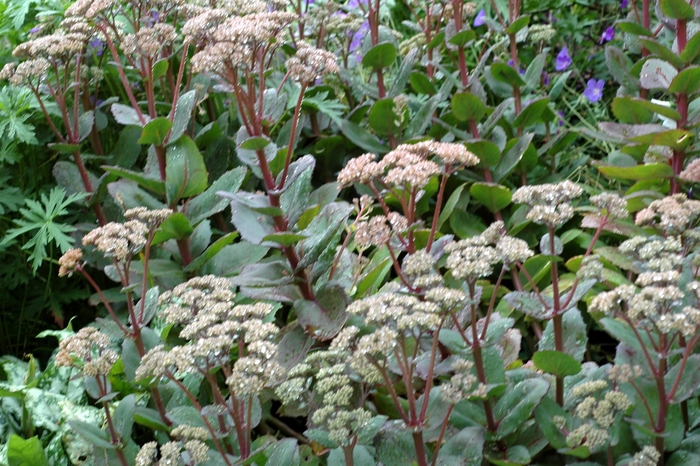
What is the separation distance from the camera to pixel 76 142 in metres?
1.74

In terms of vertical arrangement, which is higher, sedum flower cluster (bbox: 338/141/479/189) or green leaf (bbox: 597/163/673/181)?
sedum flower cluster (bbox: 338/141/479/189)

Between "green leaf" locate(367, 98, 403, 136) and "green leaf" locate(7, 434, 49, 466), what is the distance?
1.15 m

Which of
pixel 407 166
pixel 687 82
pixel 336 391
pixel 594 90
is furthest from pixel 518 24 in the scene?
pixel 336 391

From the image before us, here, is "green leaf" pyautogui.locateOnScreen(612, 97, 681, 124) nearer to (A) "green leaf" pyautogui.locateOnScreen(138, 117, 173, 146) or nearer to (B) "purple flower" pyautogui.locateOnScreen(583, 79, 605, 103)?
(B) "purple flower" pyautogui.locateOnScreen(583, 79, 605, 103)

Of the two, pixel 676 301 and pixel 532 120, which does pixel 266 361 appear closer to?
pixel 676 301

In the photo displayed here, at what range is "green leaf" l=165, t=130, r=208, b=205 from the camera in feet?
5.32

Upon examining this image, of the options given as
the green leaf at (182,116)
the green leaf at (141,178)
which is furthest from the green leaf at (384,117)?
the green leaf at (141,178)

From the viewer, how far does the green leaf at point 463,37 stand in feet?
6.39

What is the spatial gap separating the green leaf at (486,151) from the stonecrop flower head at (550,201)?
2.34 ft

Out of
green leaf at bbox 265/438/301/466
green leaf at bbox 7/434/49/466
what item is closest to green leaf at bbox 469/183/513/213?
green leaf at bbox 265/438/301/466

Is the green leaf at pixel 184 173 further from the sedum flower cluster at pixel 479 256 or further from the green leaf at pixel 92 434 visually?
the sedum flower cluster at pixel 479 256

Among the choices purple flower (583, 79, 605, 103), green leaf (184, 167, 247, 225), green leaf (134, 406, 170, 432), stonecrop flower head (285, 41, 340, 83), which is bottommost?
green leaf (134, 406, 170, 432)

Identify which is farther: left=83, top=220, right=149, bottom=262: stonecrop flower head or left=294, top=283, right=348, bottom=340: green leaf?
→ left=294, top=283, right=348, bottom=340: green leaf

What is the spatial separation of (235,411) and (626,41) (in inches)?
66.4
